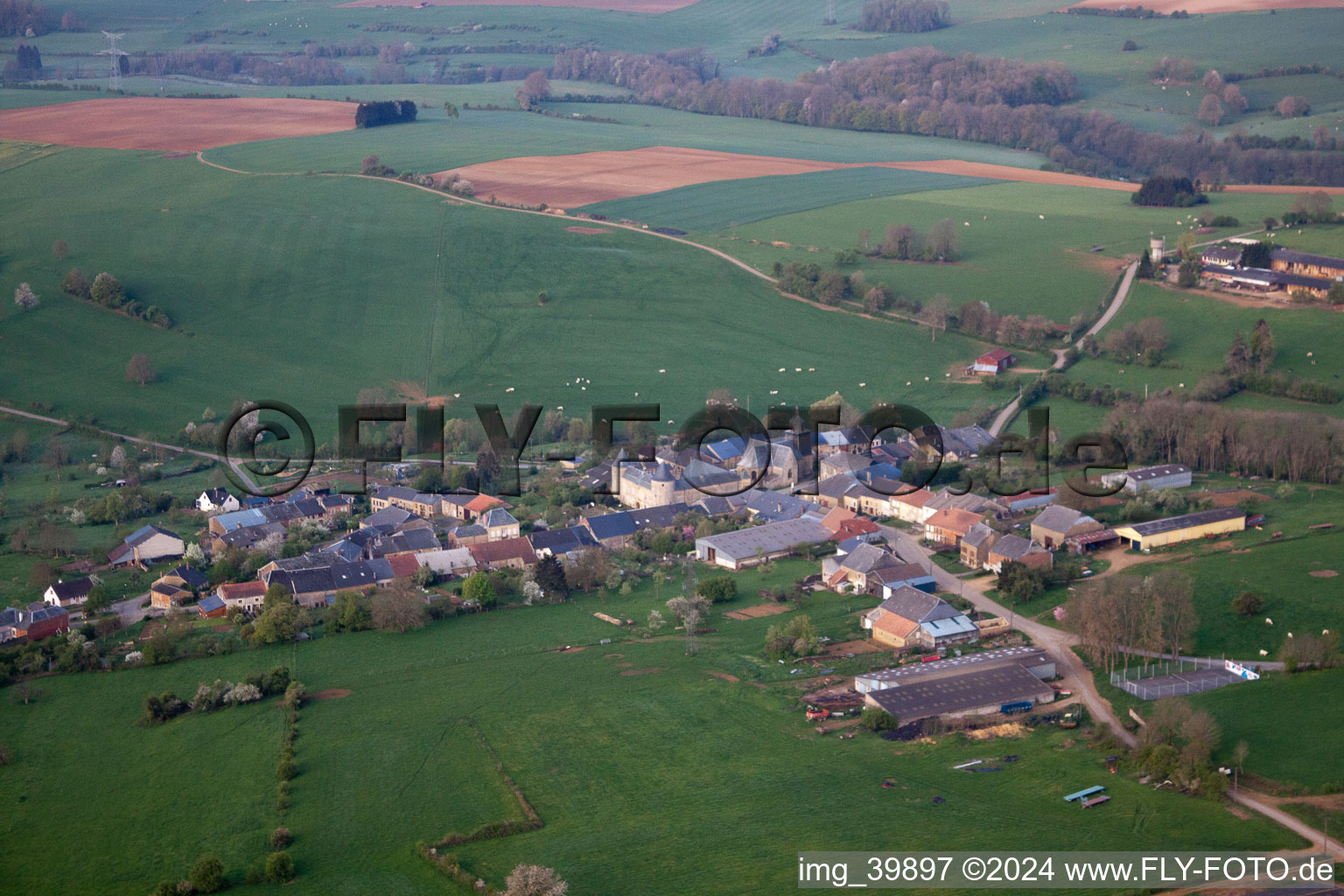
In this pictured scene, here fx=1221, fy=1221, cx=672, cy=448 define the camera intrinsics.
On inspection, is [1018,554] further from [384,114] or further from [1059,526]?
[384,114]

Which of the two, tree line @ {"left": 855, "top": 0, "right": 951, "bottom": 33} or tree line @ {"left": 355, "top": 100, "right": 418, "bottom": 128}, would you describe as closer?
tree line @ {"left": 355, "top": 100, "right": 418, "bottom": 128}

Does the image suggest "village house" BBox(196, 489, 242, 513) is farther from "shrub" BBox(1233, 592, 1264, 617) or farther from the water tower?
the water tower

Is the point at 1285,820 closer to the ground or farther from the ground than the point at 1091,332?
closer to the ground

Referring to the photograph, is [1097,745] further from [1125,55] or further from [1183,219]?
[1125,55]

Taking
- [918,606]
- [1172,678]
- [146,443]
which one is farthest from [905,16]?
[1172,678]

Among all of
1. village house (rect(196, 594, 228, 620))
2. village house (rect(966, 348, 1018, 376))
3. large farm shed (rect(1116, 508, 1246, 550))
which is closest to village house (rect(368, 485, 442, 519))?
village house (rect(196, 594, 228, 620))

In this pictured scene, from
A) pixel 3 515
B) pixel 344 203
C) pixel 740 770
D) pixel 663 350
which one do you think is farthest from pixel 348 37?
pixel 740 770
